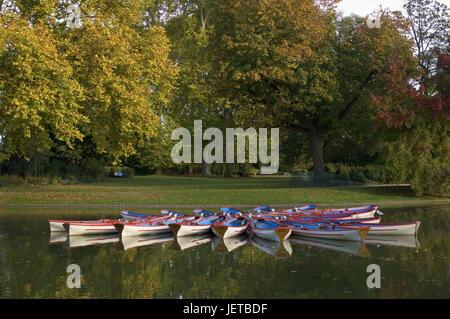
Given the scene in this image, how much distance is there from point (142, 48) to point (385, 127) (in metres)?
17.9

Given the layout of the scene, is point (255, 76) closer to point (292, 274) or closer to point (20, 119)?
point (20, 119)

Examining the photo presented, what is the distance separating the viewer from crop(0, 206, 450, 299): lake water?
10.2 meters

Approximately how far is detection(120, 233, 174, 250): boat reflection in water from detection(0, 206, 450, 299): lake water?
0.03m

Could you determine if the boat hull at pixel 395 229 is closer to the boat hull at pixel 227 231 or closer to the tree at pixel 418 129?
the boat hull at pixel 227 231

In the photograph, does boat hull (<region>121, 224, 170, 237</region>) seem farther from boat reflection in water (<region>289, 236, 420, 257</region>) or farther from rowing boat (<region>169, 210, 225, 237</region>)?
boat reflection in water (<region>289, 236, 420, 257</region>)

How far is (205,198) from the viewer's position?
3294 centimetres

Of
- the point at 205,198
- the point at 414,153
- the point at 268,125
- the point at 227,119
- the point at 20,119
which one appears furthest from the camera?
the point at 227,119

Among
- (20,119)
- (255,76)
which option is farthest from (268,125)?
(20,119)

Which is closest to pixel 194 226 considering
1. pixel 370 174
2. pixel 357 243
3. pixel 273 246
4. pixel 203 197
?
pixel 273 246

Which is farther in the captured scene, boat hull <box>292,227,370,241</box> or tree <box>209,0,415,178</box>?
tree <box>209,0,415,178</box>

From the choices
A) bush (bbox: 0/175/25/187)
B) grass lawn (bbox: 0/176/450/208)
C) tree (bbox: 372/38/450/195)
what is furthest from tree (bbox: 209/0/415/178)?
bush (bbox: 0/175/25/187)

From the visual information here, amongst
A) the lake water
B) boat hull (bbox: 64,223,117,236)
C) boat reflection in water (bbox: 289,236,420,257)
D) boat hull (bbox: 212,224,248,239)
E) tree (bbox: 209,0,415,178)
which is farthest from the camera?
tree (bbox: 209,0,415,178)

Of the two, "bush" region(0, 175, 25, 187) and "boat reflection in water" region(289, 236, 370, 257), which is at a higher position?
"bush" region(0, 175, 25, 187)

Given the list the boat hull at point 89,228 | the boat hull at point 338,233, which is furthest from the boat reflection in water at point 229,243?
the boat hull at point 89,228
